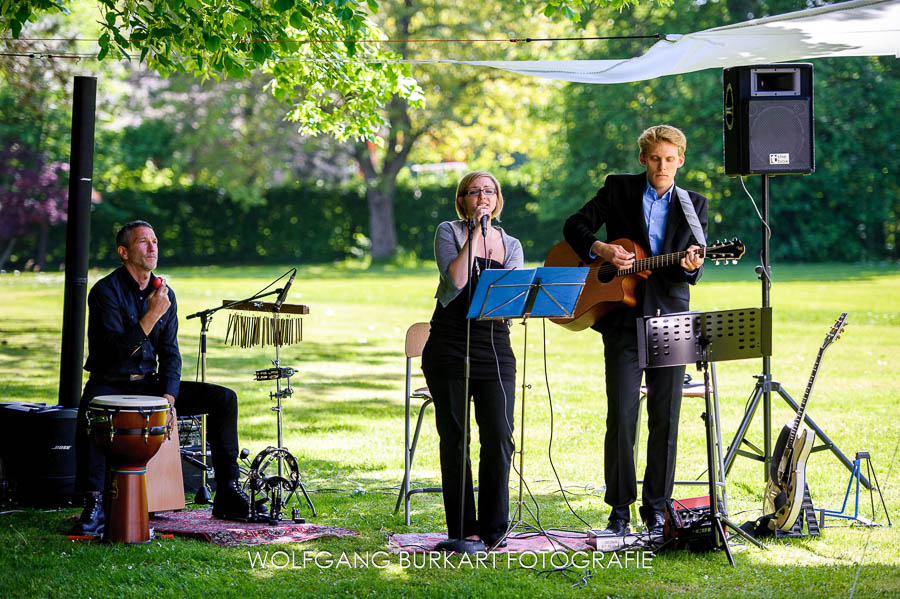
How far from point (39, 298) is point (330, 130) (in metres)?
15.1

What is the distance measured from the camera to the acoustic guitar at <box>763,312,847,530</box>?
616cm

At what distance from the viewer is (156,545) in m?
6.05

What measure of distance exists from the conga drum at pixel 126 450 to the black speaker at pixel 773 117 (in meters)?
3.82

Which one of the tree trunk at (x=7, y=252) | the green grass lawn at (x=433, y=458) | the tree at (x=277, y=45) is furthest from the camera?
the tree trunk at (x=7, y=252)

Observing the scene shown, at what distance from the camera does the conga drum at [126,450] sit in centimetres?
599

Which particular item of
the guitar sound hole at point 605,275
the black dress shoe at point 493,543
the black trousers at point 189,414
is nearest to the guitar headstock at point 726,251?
the guitar sound hole at point 605,275

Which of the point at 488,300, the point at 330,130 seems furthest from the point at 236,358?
the point at 488,300

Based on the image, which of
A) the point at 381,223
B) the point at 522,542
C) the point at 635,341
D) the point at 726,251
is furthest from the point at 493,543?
the point at 381,223

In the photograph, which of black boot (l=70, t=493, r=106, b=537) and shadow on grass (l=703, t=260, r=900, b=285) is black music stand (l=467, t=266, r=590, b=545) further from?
shadow on grass (l=703, t=260, r=900, b=285)

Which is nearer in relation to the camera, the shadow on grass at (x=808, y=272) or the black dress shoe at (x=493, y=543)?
the black dress shoe at (x=493, y=543)

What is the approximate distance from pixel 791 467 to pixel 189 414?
3565mm

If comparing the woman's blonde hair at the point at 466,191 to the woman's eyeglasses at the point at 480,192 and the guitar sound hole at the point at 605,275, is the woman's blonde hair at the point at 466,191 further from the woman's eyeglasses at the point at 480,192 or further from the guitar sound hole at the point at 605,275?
the guitar sound hole at the point at 605,275

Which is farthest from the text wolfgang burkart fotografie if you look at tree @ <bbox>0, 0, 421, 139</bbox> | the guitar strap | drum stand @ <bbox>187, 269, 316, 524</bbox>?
tree @ <bbox>0, 0, 421, 139</bbox>

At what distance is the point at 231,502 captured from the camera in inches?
267
